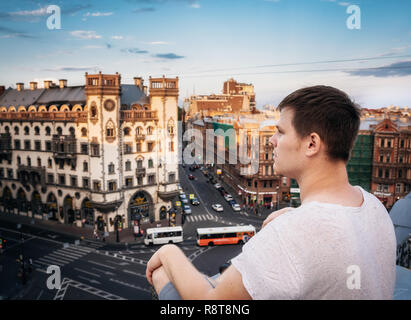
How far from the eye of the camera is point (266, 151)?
52719 millimetres

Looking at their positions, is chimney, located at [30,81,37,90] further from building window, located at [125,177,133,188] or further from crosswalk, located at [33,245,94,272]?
crosswalk, located at [33,245,94,272]

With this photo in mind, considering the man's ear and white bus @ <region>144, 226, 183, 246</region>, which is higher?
the man's ear

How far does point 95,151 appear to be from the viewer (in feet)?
137

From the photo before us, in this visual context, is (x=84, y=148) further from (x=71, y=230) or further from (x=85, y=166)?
(x=71, y=230)

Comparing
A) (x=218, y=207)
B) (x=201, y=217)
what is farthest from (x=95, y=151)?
(x=218, y=207)

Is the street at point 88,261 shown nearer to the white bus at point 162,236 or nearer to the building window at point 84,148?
the white bus at point 162,236

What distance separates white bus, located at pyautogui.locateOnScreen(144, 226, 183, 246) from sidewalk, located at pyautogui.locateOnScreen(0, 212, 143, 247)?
2.16m

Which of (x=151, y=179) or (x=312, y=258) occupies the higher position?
(x=312, y=258)

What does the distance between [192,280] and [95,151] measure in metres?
41.5

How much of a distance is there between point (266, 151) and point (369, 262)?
51371 mm

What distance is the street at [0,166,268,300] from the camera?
27.9 m

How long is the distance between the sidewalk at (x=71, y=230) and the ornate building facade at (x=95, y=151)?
Answer: 0.95 metres

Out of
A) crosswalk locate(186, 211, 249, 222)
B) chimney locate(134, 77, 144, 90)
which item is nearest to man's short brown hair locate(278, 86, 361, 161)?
crosswalk locate(186, 211, 249, 222)
